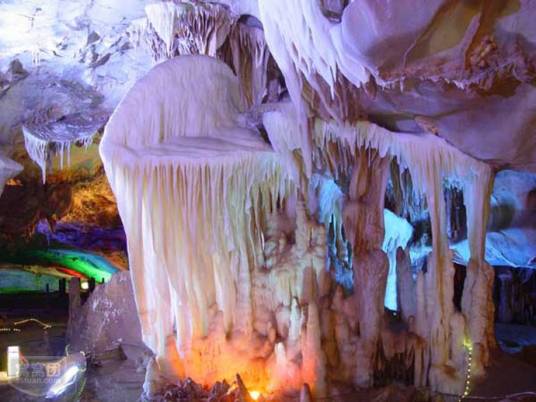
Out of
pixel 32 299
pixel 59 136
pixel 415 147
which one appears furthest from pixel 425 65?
pixel 32 299

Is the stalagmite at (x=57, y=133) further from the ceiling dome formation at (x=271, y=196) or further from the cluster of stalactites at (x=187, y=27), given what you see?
the cluster of stalactites at (x=187, y=27)

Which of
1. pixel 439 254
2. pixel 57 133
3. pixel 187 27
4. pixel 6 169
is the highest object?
pixel 187 27

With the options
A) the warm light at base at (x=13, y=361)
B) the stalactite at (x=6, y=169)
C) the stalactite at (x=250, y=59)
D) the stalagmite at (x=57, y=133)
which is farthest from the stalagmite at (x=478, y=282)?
the stalactite at (x=6, y=169)

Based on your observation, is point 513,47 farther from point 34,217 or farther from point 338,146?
point 34,217

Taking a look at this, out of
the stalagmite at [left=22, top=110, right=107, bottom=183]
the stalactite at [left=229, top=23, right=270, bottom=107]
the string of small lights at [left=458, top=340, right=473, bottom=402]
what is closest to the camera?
the string of small lights at [left=458, top=340, right=473, bottom=402]

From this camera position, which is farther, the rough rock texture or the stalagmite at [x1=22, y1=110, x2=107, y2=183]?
the rough rock texture

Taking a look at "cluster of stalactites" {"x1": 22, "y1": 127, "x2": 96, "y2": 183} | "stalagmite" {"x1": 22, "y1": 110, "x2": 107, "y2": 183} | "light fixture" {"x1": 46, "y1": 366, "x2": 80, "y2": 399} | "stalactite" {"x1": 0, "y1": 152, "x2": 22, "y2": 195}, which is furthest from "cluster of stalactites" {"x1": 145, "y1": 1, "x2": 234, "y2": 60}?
"light fixture" {"x1": 46, "y1": 366, "x2": 80, "y2": 399}

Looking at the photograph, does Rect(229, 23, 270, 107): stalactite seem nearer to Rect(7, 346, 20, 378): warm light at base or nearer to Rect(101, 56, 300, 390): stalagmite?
Rect(101, 56, 300, 390): stalagmite

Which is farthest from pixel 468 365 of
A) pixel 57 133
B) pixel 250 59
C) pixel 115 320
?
pixel 57 133

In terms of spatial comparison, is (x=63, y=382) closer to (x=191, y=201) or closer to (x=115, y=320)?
(x=191, y=201)

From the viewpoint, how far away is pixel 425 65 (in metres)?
4.97

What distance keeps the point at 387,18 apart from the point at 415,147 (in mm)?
3482

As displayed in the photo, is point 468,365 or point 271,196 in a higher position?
point 271,196

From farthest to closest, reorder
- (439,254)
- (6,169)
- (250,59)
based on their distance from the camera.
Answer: (6,169) → (250,59) → (439,254)
